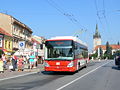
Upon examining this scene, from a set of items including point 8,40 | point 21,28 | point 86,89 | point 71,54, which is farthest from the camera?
point 21,28

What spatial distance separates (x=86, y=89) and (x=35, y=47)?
1744 cm

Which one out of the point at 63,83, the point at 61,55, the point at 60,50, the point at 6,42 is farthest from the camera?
the point at 6,42

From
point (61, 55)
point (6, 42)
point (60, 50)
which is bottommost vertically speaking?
point (61, 55)

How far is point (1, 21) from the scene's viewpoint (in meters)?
59.8

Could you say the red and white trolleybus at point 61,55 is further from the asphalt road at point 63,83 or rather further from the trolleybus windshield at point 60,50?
the asphalt road at point 63,83

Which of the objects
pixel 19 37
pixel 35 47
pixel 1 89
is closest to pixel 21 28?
pixel 19 37

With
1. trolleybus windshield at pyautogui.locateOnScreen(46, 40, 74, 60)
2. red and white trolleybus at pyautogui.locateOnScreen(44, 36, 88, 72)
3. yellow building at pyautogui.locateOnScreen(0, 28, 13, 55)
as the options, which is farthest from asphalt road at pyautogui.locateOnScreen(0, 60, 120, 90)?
yellow building at pyautogui.locateOnScreen(0, 28, 13, 55)

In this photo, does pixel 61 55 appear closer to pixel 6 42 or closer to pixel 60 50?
pixel 60 50

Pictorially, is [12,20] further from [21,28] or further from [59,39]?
[59,39]

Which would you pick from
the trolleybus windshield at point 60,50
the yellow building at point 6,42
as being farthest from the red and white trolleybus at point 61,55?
the yellow building at point 6,42

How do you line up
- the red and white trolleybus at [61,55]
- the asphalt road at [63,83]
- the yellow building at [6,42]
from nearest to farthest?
the asphalt road at [63,83] < the red and white trolleybus at [61,55] < the yellow building at [6,42]

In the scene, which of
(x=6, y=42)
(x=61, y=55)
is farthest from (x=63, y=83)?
(x=6, y=42)

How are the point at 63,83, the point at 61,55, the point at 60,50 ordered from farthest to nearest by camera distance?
the point at 60,50, the point at 61,55, the point at 63,83

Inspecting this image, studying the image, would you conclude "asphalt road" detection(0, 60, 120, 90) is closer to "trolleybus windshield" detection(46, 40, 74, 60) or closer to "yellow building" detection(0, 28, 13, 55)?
"trolleybus windshield" detection(46, 40, 74, 60)
